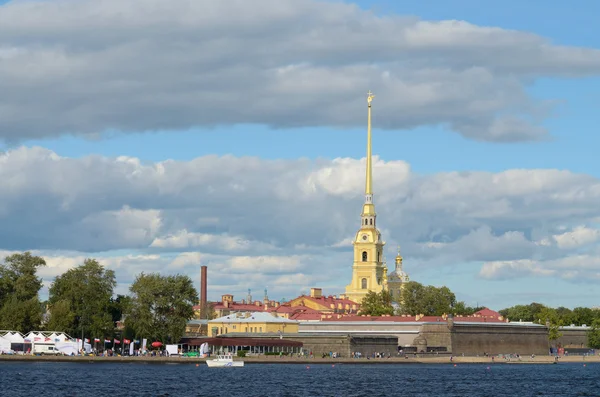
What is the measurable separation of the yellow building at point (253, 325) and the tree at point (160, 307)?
1841cm

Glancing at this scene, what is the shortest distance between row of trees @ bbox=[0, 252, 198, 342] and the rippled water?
7.68 m

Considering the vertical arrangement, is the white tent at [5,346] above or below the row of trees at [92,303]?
below

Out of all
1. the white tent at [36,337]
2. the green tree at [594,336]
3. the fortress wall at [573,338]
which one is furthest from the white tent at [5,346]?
the green tree at [594,336]

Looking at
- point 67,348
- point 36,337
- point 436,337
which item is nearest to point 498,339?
point 436,337

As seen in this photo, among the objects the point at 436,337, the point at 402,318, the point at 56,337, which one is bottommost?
the point at 56,337

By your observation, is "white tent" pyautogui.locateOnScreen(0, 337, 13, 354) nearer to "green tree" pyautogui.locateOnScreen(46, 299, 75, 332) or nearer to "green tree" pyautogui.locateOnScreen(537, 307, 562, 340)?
"green tree" pyautogui.locateOnScreen(46, 299, 75, 332)

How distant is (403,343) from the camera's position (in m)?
154

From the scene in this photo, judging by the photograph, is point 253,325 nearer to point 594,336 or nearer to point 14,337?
point 14,337

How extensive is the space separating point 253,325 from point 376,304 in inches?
1138

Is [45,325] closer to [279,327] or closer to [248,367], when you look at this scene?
[248,367]

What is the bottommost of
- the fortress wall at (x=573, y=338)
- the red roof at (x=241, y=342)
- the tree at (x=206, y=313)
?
the red roof at (x=241, y=342)

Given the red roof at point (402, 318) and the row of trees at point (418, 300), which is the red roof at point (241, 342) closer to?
the red roof at point (402, 318)

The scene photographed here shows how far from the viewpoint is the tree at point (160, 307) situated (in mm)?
134625

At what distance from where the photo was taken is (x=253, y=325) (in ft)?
512
